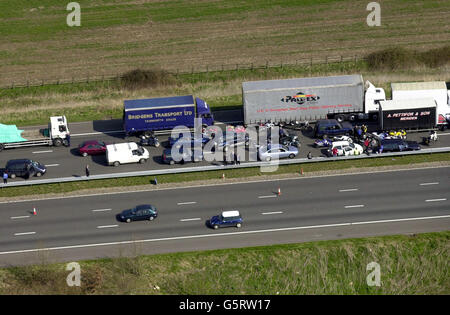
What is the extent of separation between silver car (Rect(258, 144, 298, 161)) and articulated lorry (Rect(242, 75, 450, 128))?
7.17 meters

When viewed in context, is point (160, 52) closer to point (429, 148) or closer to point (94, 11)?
point (94, 11)

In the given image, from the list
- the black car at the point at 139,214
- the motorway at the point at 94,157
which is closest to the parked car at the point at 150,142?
the motorway at the point at 94,157

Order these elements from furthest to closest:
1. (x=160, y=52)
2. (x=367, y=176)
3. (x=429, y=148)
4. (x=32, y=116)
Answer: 1. (x=160, y=52)
2. (x=32, y=116)
3. (x=429, y=148)
4. (x=367, y=176)

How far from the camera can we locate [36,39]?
96625 mm

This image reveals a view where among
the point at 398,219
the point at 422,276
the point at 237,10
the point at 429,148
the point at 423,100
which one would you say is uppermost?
the point at 237,10

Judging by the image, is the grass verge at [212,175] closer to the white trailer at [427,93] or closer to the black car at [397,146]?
the black car at [397,146]

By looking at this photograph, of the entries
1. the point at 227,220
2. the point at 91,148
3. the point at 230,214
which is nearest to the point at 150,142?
the point at 91,148

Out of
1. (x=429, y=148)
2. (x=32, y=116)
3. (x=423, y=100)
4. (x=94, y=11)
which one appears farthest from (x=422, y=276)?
(x=94, y=11)

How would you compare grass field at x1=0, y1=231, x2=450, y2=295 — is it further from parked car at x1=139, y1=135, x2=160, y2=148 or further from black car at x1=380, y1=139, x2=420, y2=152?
parked car at x1=139, y1=135, x2=160, y2=148

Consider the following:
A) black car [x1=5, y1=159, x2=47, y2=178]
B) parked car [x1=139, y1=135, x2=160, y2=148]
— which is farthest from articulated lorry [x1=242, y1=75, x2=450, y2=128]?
A: black car [x1=5, y1=159, x2=47, y2=178]

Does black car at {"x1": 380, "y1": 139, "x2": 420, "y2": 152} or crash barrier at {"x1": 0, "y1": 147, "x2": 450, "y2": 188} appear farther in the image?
black car at {"x1": 380, "y1": 139, "x2": 420, "y2": 152}

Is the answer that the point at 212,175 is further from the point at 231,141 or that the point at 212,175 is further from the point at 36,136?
the point at 36,136

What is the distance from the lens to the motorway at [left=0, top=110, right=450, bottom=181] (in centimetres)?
6450
